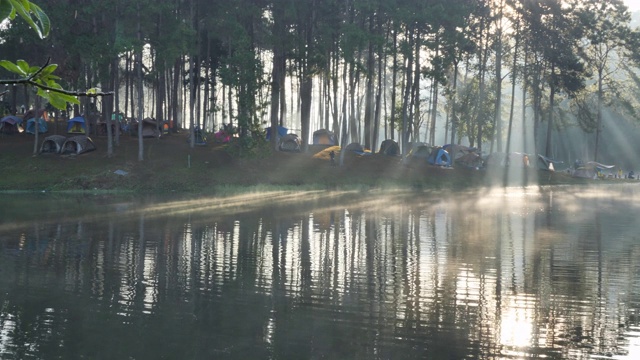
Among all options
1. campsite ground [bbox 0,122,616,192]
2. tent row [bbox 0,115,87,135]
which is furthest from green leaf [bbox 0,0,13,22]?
tent row [bbox 0,115,87,135]

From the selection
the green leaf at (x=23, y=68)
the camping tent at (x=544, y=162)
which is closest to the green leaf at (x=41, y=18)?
the green leaf at (x=23, y=68)

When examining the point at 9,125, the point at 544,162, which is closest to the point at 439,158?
the point at 544,162

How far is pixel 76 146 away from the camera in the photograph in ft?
198

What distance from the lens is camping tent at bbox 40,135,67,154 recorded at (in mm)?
60250

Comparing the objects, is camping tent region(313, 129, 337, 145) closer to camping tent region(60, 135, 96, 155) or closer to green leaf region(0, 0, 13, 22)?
camping tent region(60, 135, 96, 155)

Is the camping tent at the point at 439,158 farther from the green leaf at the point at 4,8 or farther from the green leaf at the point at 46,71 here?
the green leaf at the point at 4,8

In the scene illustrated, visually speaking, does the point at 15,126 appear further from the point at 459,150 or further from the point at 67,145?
the point at 459,150

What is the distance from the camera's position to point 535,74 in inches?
3066

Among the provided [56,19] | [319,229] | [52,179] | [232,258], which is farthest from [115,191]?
[232,258]

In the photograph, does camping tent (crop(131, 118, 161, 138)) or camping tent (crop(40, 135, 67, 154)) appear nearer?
camping tent (crop(40, 135, 67, 154))

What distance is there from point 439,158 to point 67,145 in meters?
36.1

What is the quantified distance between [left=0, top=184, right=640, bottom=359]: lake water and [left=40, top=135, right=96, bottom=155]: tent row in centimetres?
2449

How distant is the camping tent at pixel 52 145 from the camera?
60250 millimetres

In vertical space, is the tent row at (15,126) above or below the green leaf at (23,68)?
above
